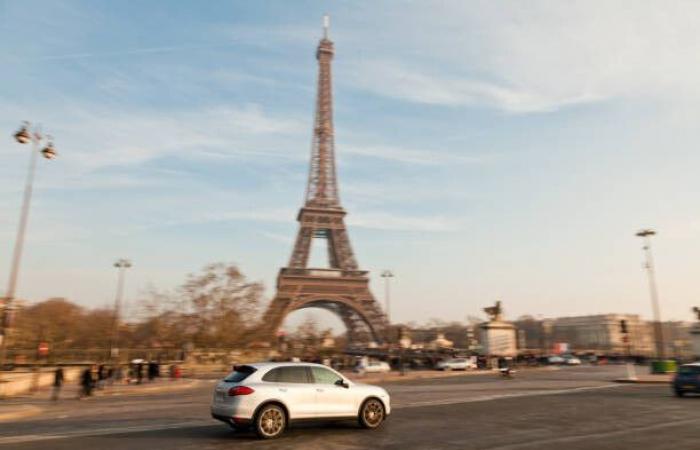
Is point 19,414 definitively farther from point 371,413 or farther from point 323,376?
point 371,413

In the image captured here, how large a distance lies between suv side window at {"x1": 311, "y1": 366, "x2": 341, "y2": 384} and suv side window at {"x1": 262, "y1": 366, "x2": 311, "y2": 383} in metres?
0.19

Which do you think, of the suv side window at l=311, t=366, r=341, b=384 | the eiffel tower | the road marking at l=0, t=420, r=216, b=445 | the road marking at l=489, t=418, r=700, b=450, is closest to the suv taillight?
the suv side window at l=311, t=366, r=341, b=384

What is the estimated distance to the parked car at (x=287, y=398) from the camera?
1057cm

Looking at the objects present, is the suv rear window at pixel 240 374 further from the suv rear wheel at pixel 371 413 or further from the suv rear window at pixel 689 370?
the suv rear window at pixel 689 370

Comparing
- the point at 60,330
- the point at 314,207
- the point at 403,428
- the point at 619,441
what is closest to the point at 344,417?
the point at 403,428

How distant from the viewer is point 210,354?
51000 millimetres

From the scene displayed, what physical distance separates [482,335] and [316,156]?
56.3m

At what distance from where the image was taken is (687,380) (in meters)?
20.0

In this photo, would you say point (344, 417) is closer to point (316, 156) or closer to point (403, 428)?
point (403, 428)

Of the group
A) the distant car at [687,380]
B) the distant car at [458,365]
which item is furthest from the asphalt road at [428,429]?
the distant car at [458,365]

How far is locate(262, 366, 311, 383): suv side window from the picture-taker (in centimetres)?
1109

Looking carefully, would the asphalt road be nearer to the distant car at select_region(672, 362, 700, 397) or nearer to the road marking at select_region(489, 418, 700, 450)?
the road marking at select_region(489, 418, 700, 450)

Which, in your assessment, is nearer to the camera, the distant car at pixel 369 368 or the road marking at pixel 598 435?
the road marking at pixel 598 435

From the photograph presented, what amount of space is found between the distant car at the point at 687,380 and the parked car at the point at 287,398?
45.7ft
